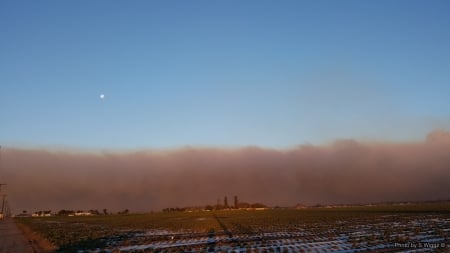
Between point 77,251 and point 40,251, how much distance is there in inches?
176

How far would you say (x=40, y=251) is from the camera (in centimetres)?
3312

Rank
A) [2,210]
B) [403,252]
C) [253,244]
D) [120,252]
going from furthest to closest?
[2,210], [253,244], [120,252], [403,252]

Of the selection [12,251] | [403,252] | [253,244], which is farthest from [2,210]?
[403,252]

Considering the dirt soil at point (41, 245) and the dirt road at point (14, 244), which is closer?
the dirt soil at point (41, 245)

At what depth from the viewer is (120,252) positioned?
30297 millimetres

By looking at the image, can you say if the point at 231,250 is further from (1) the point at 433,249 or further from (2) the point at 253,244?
(1) the point at 433,249

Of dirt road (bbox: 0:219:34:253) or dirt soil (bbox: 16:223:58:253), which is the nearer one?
dirt soil (bbox: 16:223:58:253)

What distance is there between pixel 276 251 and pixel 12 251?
22420 millimetres

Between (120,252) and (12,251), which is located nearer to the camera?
(120,252)

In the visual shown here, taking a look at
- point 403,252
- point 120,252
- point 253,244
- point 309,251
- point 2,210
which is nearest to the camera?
point 403,252

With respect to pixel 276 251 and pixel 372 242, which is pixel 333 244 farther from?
pixel 276 251

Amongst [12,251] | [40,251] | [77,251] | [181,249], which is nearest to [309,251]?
[181,249]

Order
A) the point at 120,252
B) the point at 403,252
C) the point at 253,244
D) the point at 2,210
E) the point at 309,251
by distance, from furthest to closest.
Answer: the point at 2,210 < the point at 253,244 < the point at 120,252 < the point at 309,251 < the point at 403,252

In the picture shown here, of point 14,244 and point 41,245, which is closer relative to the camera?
point 41,245
